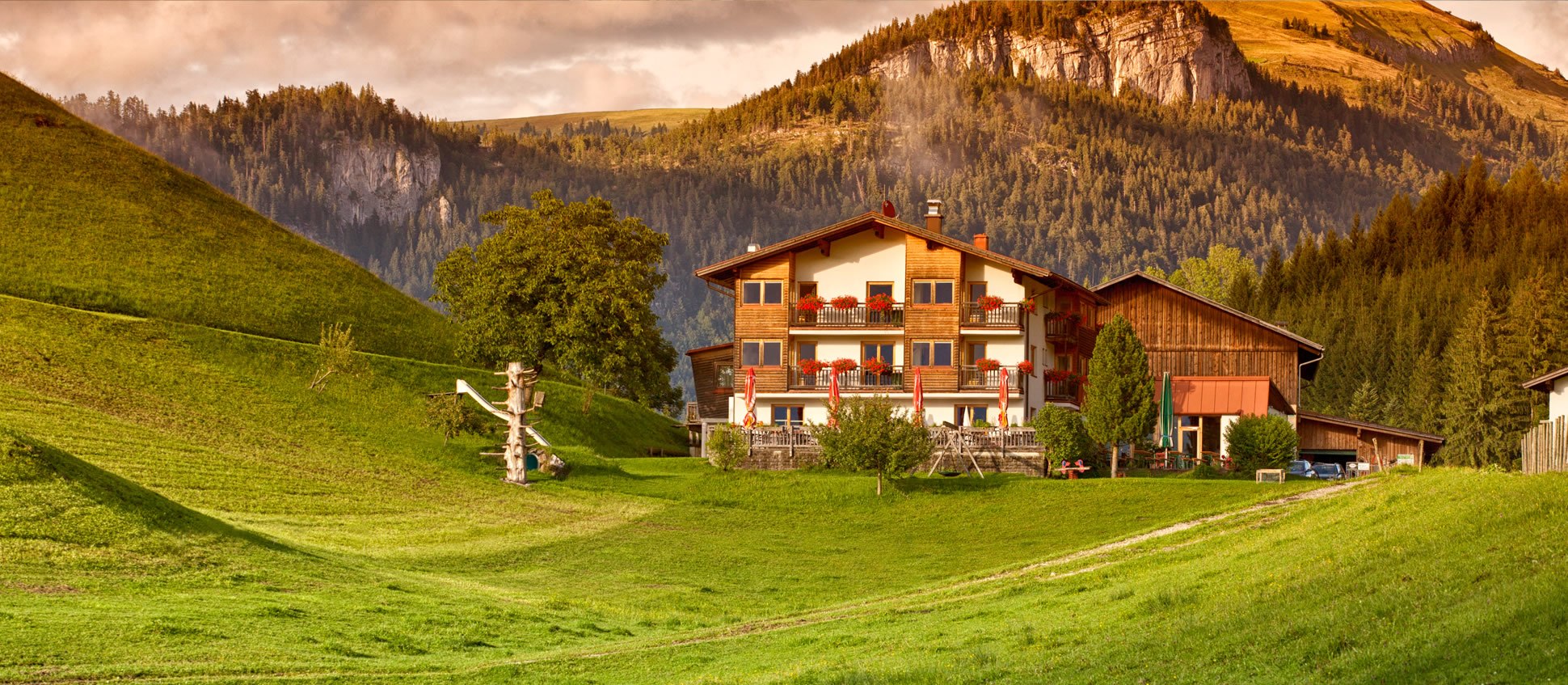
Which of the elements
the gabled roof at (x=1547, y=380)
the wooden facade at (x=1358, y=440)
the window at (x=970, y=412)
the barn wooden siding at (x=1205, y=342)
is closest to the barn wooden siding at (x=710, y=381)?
the window at (x=970, y=412)

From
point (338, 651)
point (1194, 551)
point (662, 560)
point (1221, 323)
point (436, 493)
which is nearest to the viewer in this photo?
point (338, 651)

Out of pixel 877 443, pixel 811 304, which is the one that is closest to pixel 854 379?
pixel 811 304

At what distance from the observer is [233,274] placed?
8856 cm

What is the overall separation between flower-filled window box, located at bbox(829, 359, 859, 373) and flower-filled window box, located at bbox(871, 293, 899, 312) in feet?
9.31

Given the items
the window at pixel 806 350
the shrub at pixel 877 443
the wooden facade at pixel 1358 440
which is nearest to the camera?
the shrub at pixel 877 443

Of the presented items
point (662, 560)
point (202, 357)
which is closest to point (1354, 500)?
point (662, 560)

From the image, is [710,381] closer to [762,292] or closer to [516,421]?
[762,292]

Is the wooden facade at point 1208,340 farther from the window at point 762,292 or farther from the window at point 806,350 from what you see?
the window at point 762,292

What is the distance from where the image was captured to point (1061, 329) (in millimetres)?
82250

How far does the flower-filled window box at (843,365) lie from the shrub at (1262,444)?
18.0m

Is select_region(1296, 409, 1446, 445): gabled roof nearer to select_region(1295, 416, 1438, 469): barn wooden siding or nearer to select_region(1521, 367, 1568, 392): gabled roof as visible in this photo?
select_region(1295, 416, 1438, 469): barn wooden siding

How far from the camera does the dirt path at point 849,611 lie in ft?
73.1

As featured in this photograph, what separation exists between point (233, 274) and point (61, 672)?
72400 mm

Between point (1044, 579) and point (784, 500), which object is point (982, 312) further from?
point (1044, 579)
